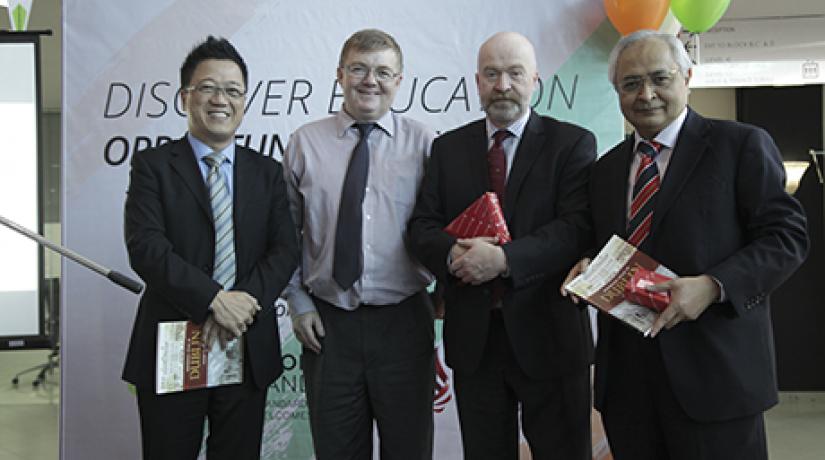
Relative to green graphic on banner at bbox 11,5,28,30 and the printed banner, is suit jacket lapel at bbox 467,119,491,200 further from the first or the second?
green graphic on banner at bbox 11,5,28,30

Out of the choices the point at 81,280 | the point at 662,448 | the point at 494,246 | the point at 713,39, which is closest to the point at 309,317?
the point at 494,246

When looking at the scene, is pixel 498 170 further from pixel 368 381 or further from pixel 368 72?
pixel 368 381

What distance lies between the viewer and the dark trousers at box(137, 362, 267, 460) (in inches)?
88.7

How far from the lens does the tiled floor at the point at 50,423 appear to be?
5022 mm

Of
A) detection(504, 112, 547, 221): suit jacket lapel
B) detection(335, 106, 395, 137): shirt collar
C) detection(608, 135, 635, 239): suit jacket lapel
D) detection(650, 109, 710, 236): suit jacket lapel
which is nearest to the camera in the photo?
detection(650, 109, 710, 236): suit jacket lapel

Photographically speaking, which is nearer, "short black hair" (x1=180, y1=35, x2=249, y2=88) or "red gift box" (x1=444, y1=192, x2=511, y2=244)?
"red gift box" (x1=444, y1=192, x2=511, y2=244)

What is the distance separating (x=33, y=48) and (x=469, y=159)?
2287 millimetres

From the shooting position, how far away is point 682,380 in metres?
1.92

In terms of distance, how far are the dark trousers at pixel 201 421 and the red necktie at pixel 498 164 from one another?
0.97m

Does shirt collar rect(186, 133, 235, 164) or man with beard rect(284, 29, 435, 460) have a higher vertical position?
shirt collar rect(186, 133, 235, 164)

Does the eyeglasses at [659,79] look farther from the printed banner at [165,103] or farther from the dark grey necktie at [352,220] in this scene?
the printed banner at [165,103]

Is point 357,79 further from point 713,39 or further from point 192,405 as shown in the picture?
point 713,39

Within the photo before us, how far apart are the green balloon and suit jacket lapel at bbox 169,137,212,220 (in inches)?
88.4

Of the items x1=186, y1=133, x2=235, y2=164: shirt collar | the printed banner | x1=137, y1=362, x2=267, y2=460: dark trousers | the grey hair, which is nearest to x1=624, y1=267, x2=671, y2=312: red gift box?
the grey hair
